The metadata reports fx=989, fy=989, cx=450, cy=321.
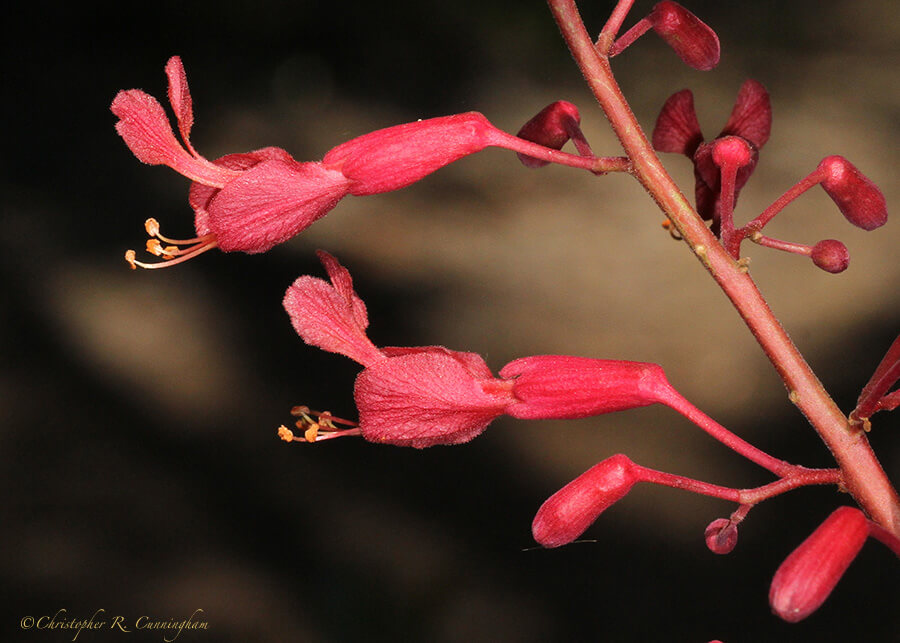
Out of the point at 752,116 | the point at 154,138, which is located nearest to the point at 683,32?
the point at 752,116

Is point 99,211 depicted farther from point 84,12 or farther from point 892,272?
point 892,272

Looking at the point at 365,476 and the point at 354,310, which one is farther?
the point at 365,476

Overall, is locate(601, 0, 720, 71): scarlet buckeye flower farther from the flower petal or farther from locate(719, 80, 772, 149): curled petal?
the flower petal

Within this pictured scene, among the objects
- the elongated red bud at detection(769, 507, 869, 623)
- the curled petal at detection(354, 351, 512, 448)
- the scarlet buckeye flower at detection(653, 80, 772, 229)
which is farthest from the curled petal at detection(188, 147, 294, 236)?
the elongated red bud at detection(769, 507, 869, 623)

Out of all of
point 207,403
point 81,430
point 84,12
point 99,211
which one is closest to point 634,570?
point 207,403

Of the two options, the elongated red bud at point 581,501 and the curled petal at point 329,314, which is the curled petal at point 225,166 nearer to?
the curled petal at point 329,314

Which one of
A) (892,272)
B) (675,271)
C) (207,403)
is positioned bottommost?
(892,272)
